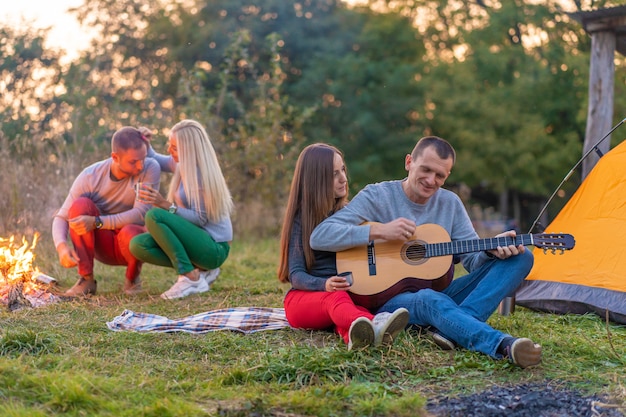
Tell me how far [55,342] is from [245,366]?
3.58 feet

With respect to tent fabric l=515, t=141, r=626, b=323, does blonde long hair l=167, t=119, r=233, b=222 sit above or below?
above

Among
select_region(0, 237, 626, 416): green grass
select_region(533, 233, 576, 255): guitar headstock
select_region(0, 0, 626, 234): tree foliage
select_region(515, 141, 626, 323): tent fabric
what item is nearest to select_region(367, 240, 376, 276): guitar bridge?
select_region(0, 237, 626, 416): green grass

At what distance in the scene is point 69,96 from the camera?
43.5ft

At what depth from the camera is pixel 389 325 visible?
386 cm

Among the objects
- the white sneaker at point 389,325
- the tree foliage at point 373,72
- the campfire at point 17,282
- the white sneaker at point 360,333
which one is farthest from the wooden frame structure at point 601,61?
the tree foliage at point 373,72

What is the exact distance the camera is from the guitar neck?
4.22 metres

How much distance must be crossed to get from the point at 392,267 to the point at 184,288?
2.27 metres

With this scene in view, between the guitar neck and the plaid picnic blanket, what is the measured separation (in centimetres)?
103

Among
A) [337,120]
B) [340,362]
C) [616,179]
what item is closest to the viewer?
[340,362]

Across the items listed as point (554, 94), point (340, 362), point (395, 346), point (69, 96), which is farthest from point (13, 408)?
point (554, 94)

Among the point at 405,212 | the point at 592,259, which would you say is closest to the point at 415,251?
the point at 405,212

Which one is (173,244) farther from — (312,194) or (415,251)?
(415,251)

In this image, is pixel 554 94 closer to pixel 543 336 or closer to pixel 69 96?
pixel 69 96

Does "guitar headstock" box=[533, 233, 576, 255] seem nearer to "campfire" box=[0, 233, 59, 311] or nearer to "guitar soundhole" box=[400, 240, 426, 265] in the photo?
"guitar soundhole" box=[400, 240, 426, 265]
